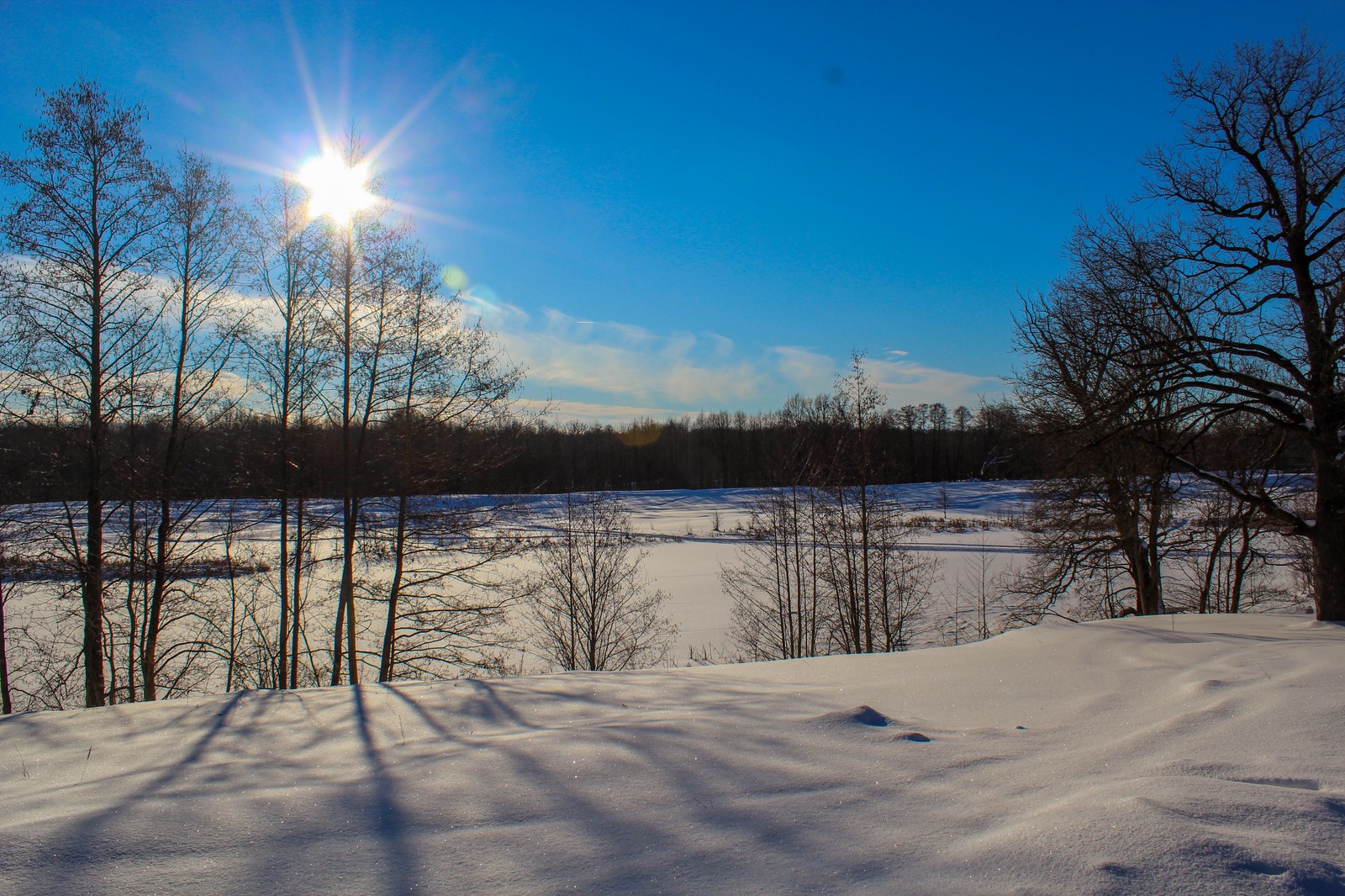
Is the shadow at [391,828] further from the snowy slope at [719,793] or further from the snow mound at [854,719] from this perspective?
the snow mound at [854,719]

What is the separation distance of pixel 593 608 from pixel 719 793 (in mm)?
14392

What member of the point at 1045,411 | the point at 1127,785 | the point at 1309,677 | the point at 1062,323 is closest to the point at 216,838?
the point at 1127,785

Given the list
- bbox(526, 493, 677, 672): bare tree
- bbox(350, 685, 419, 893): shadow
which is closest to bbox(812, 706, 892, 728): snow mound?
bbox(350, 685, 419, 893): shadow

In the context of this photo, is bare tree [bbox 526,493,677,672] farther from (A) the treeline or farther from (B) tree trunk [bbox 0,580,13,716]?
(B) tree trunk [bbox 0,580,13,716]

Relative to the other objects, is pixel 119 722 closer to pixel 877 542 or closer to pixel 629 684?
pixel 629 684

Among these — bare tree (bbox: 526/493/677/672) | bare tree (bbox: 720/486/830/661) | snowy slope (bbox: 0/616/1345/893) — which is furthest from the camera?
bare tree (bbox: 720/486/830/661)

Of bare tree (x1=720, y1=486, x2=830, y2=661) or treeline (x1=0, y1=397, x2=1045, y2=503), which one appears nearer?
treeline (x1=0, y1=397, x2=1045, y2=503)

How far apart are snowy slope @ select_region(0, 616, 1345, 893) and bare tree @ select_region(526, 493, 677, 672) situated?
36.2 ft

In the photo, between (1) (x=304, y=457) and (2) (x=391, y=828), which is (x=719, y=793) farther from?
(1) (x=304, y=457)

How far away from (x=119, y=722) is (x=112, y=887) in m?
3.89

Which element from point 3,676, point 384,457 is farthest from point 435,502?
point 3,676

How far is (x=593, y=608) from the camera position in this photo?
16.8m

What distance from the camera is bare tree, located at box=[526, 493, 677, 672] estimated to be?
53.3ft

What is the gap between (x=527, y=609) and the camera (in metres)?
21.3
